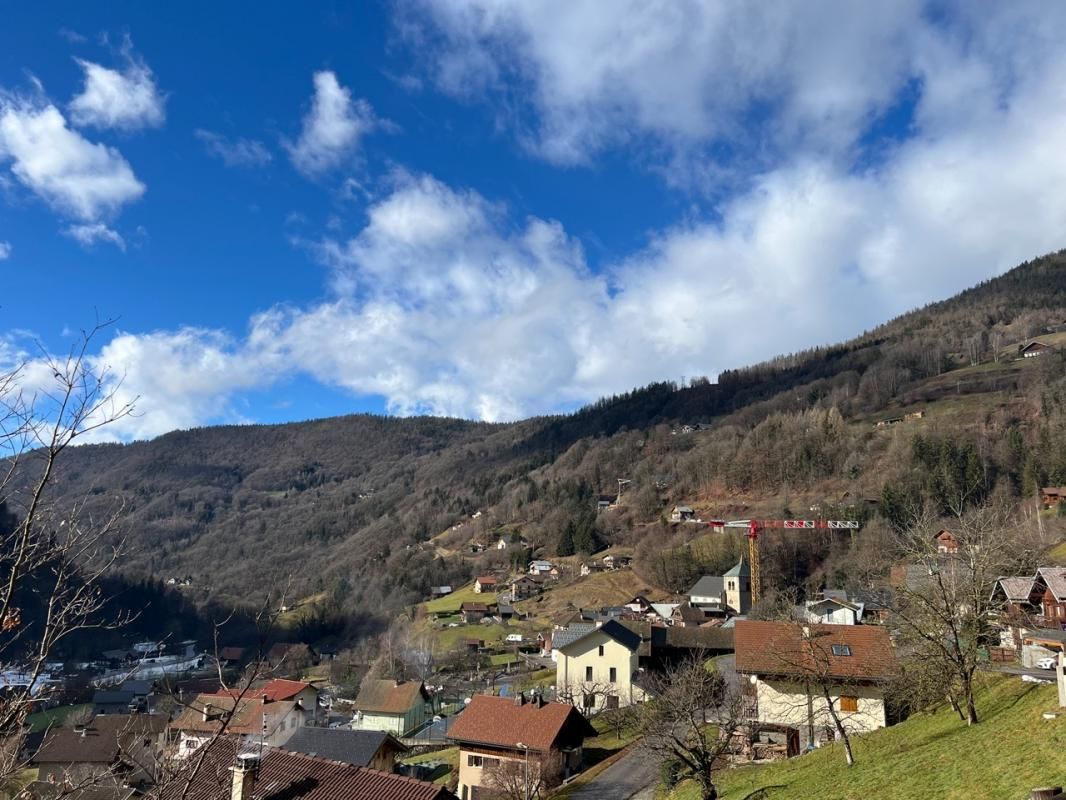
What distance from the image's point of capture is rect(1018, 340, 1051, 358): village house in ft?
515

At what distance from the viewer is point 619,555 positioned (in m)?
124

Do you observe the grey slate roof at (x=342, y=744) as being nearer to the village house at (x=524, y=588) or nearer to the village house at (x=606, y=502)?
the village house at (x=524, y=588)

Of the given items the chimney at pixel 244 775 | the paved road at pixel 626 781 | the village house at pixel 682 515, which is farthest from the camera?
the village house at pixel 682 515

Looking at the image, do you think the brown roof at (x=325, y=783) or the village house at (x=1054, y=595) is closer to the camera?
the brown roof at (x=325, y=783)

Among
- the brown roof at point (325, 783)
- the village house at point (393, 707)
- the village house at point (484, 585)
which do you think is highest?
the brown roof at point (325, 783)

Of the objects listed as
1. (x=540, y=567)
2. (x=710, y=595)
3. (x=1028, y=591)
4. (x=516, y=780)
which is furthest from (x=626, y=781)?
(x=540, y=567)

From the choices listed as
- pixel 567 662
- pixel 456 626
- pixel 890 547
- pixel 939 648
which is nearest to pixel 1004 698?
pixel 939 648

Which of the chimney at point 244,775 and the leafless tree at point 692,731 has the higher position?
the chimney at point 244,775

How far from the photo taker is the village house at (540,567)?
414ft

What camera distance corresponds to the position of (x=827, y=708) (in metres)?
28.0

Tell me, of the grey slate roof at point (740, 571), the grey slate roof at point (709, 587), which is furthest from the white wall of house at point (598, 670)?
the grey slate roof at point (740, 571)

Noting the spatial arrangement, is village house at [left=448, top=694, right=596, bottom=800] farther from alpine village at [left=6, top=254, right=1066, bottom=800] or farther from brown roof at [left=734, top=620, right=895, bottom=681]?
brown roof at [left=734, top=620, right=895, bottom=681]

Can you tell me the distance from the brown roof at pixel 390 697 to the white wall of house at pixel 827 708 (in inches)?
1410

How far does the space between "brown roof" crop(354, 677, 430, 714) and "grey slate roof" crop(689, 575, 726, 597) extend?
48.7 m
